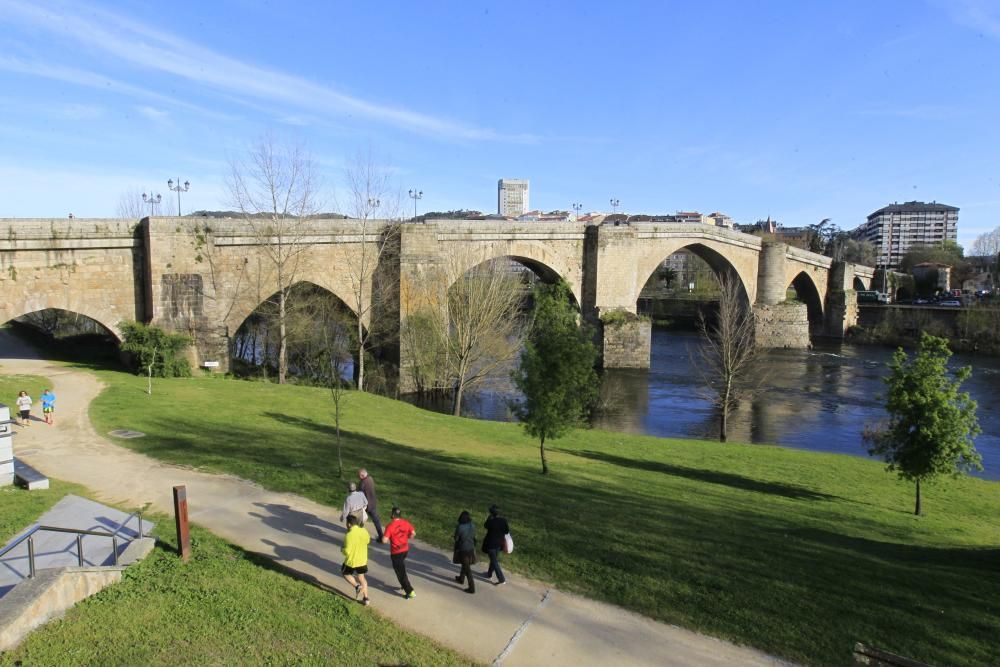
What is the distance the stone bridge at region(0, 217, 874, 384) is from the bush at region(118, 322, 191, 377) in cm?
95

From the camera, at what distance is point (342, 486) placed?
1089 centimetres

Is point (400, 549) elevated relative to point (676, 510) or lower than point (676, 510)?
elevated

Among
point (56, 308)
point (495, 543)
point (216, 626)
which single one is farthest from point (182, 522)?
point (56, 308)

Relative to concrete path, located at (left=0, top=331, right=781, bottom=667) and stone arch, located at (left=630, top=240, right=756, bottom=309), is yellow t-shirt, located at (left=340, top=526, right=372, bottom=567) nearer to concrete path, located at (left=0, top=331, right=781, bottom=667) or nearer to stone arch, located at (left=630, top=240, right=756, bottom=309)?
concrete path, located at (left=0, top=331, right=781, bottom=667)

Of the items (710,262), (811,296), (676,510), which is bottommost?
(676,510)

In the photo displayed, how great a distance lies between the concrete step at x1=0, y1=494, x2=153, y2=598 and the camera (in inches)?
254

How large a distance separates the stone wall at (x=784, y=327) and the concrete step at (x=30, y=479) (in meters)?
48.9

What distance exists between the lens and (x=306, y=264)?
27641 mm

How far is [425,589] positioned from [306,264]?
22.6m

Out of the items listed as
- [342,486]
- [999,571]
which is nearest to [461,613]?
[342,486]

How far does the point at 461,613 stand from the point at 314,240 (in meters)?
23.3

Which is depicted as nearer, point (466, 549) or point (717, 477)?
point (466, 549)

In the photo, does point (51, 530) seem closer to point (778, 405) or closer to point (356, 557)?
point (356, 557)

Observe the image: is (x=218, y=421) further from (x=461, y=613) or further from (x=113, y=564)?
(x=461, y=613)
